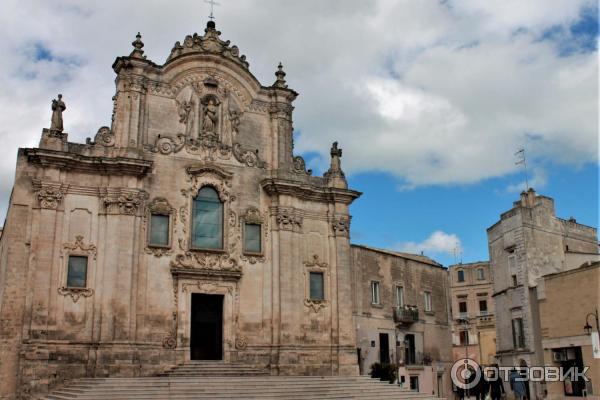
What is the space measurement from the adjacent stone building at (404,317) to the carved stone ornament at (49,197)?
14.6 meters

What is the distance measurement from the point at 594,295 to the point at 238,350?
1608cm

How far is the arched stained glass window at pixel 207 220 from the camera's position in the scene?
25.5 m

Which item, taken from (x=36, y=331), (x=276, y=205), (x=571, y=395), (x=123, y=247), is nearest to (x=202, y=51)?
(x=276, y=205)

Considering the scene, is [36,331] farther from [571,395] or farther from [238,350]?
[571,395]

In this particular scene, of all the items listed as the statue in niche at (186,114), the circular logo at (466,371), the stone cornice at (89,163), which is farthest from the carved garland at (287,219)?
the circular logo at (466,371)

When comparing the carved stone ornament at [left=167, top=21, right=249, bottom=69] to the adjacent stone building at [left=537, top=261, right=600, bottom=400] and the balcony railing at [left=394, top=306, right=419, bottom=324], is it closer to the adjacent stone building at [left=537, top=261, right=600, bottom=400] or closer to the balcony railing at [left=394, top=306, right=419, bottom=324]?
the balcony railing at [left=394, top=306, right=419, bottom=324]

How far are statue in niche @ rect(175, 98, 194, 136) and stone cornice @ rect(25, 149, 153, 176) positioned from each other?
2357mm

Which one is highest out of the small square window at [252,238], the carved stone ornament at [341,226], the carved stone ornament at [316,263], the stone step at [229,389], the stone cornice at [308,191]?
the stone cornice at [308,191]

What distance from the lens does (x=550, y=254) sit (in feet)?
119

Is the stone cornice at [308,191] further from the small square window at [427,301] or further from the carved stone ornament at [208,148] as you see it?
the small square window at [427,301]

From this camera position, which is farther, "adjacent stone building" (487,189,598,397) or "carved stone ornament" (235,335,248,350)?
"adjacent stone building" (487,189,598,397)

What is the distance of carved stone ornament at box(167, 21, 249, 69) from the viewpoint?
2689cm

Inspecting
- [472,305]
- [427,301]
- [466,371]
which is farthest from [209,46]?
[472,305]

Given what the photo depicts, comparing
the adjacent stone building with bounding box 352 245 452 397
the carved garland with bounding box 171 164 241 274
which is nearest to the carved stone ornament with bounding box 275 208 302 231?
the carved garland with bounding box 171 164 241 274
